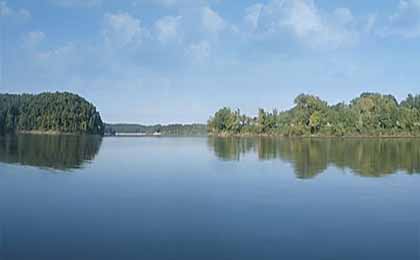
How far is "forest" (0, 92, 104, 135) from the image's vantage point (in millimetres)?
112438

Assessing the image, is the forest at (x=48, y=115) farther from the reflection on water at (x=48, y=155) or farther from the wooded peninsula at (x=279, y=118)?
the reflection on water at (x=48, y=155)

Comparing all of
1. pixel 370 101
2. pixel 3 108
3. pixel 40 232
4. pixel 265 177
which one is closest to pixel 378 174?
pixel 265 177

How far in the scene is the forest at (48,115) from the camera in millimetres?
112438

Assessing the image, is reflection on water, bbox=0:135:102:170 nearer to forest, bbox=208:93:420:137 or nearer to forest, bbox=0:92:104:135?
forest, bbox=208:93:420:137

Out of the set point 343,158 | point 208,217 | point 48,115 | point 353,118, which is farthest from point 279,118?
point 208,217

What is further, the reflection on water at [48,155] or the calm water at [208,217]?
the reflection on water at [48,155]

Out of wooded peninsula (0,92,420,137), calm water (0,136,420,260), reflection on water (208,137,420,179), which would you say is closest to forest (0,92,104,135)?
wooded peninsula (0,92,420,137)

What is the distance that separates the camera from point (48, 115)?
375 ft

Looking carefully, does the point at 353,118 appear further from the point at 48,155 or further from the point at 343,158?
the point at 48,155

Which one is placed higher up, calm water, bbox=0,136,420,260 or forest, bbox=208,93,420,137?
forest, bbox=208,93,420,137

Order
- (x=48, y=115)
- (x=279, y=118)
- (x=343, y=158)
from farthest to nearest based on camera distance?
(x=48, y=115) < (x=279, y=118) < (x=343, y=158)

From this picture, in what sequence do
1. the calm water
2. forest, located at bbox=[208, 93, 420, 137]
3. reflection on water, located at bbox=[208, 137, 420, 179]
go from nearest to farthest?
1. the calm water
2. reflection on water, located at bbox=[208, 137, 420, 179]
3. forest, located at bbox=[208, 93, 420, 137]

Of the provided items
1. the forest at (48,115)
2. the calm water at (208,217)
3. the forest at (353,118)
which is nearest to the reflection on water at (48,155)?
the calm water at (208,217)

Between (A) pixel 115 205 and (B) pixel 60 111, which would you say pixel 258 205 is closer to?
(A) pixel 115 205
